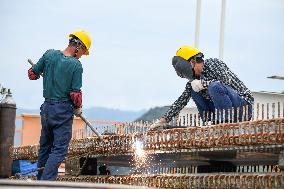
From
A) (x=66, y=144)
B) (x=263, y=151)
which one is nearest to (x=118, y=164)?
(x=66, y=144)

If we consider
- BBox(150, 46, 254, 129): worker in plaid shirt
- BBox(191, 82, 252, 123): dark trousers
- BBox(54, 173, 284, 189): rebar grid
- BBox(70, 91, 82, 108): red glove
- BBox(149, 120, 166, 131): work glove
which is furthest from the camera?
BBox(149, 120, 166, 131): work glove

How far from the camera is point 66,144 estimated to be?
20.3 feet

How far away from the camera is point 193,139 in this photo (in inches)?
209

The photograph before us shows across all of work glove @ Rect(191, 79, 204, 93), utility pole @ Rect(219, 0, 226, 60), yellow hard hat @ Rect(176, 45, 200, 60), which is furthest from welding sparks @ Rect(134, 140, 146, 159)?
utility pole @ Rect(219, 0, 226, 60)

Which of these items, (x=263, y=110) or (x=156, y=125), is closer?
(x=263, y=110)

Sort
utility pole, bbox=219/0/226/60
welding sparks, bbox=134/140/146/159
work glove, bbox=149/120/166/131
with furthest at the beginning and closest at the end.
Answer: utility pole, bbox=219/0/226/60 < work glove, bbox=149/120/166/131 < welding sparks, bbox=134/140/146/159

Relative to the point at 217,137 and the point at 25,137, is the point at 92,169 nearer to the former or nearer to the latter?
the point at 217,137

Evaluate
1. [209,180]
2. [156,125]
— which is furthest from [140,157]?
[209,180]

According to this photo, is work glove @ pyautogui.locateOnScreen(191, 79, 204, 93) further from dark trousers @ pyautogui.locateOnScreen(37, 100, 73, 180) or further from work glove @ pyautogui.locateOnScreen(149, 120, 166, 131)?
dark trousers @ pyautogui.locateOnScreen(37, 100, 73, 180)

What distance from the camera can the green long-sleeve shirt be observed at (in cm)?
612

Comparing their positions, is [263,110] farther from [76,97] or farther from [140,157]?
[76,97]

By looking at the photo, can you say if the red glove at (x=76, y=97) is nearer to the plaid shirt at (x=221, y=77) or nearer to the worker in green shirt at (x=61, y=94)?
the worker in green shirt at (x=61, y=94)

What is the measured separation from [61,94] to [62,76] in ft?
0.68

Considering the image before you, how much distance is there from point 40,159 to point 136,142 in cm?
123
